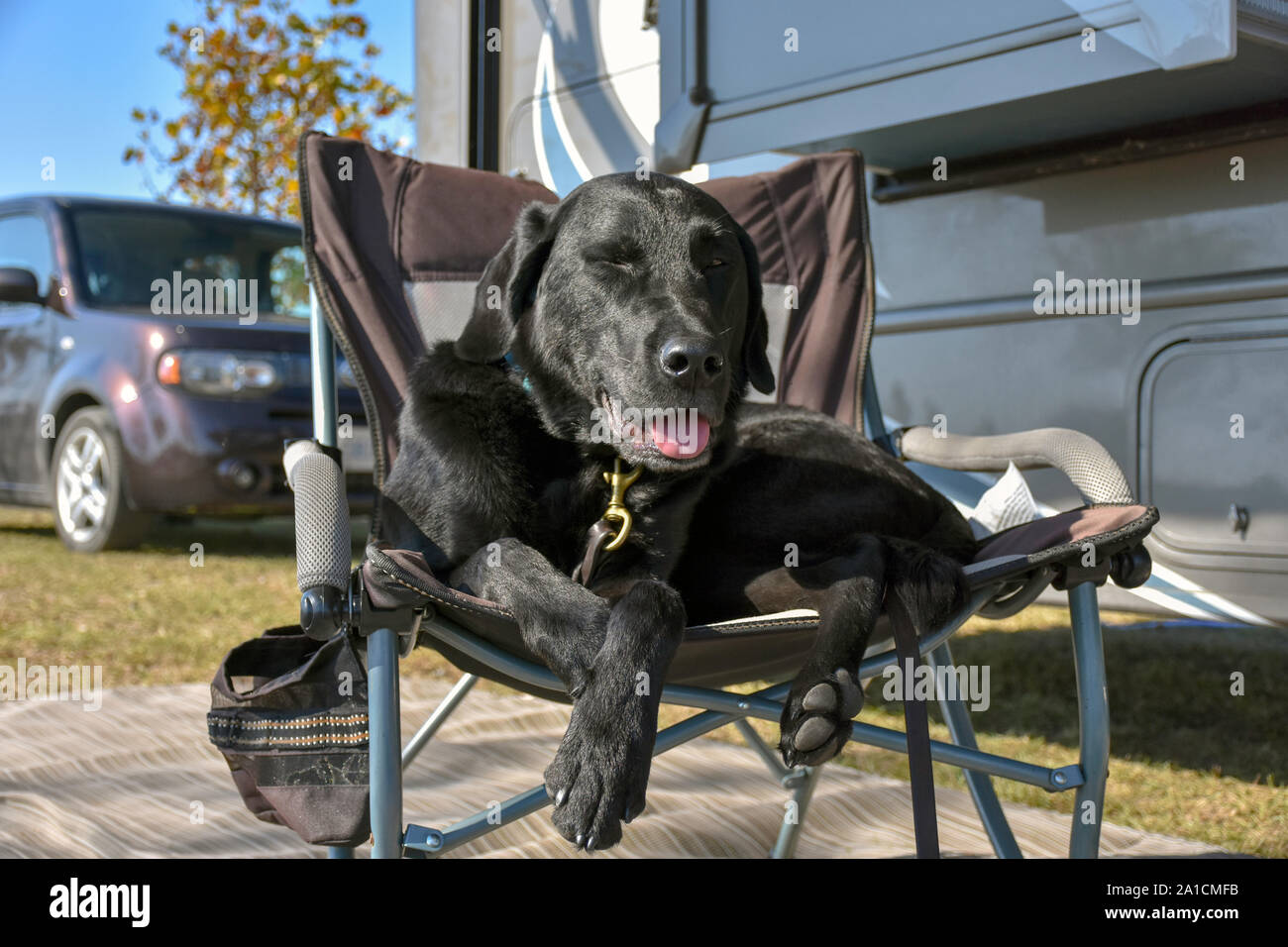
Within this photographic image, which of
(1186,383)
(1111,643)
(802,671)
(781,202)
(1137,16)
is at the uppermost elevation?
(1137,16)

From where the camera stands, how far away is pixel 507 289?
192cm

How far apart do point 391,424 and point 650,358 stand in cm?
73

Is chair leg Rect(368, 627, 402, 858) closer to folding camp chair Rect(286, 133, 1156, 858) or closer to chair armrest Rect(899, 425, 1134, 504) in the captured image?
folding camp chair Rect(286, 133, 1156, 858)

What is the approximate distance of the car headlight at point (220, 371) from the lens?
521 cm

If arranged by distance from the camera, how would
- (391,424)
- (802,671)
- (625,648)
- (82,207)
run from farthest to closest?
(82,207) → (391,424) → (802,671) → (625,648)

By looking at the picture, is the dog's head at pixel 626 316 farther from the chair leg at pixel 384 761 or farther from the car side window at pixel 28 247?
the car side window at pixel 28 247

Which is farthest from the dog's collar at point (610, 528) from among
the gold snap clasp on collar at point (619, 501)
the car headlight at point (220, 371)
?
the car headlight at point (220, 371)

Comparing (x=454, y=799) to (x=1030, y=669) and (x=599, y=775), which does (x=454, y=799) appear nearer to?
(x=599, y=775)

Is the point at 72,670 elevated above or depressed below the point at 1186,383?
below

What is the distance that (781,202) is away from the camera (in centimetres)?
273

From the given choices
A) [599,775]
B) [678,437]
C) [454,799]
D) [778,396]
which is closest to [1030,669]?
[778,396]

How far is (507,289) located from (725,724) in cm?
78
